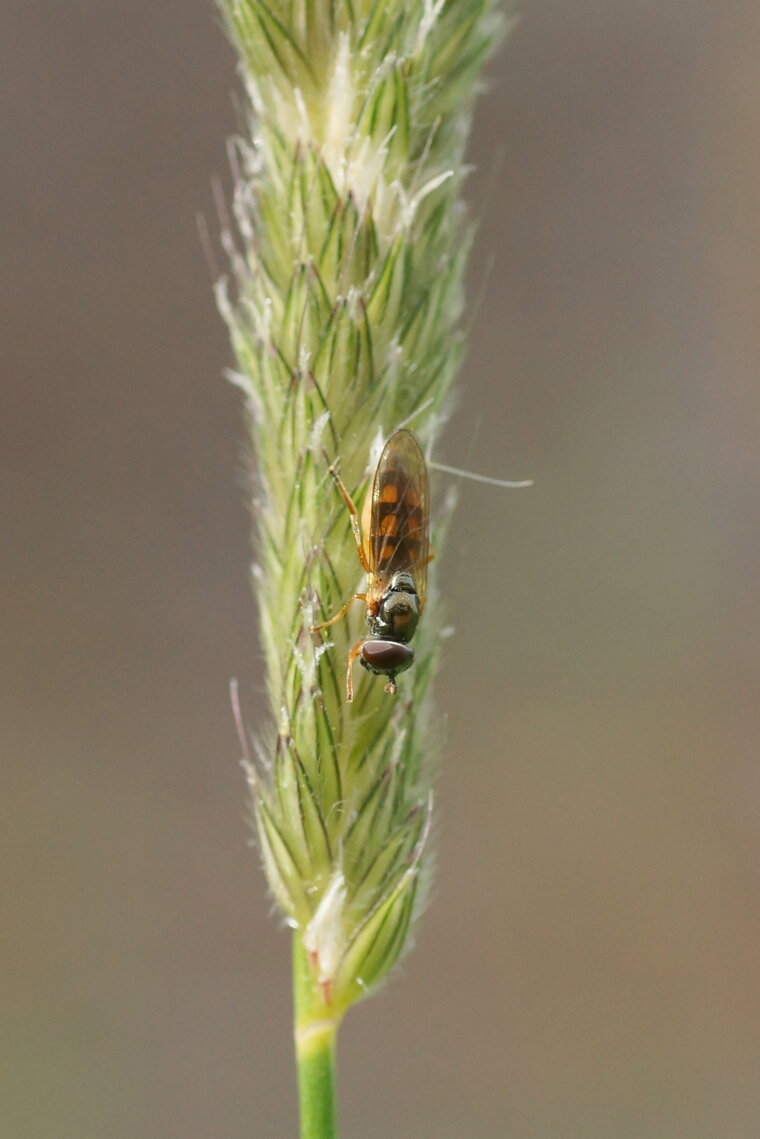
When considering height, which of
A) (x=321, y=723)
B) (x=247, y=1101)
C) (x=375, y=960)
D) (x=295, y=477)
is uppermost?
(x=295, y=477)

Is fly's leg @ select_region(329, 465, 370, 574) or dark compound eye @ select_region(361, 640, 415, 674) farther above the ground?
fly's leg @ select_region(329, 465, 370, 574)

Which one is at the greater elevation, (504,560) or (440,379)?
(440,379)

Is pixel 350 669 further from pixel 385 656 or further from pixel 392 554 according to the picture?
pixel 392 554

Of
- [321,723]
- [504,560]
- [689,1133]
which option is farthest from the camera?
[504,560]

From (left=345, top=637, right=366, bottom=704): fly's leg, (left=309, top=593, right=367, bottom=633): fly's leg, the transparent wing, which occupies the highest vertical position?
the transparent wing

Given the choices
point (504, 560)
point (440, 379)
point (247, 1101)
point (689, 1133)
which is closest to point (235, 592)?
point (504, 560)

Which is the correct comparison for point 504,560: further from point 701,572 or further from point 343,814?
point 343,814
